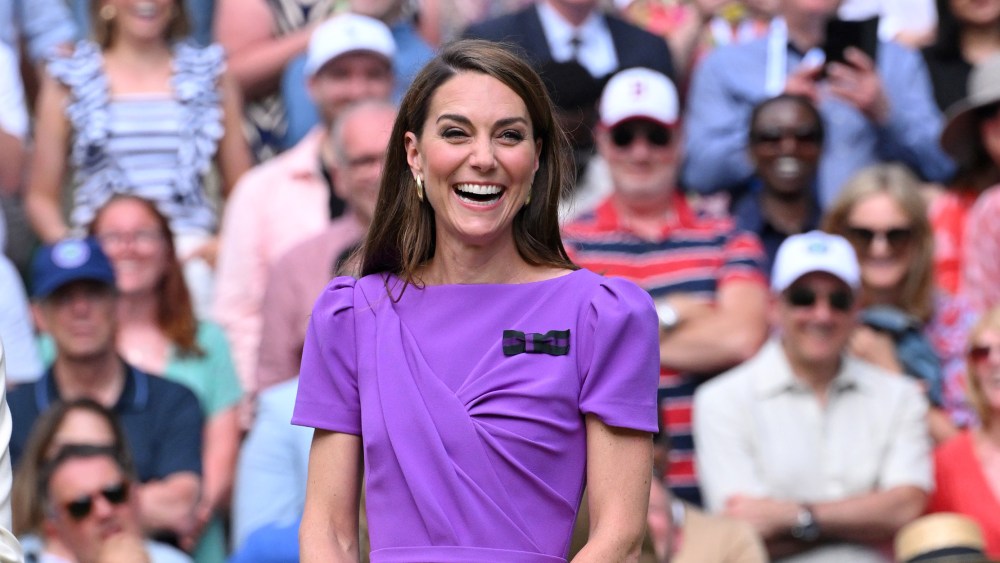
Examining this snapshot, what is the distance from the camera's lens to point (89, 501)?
673 cm

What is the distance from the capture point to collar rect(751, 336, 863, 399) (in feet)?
24.8

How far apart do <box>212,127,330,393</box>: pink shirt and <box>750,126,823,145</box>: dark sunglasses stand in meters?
2.00

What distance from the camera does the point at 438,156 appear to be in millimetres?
3764

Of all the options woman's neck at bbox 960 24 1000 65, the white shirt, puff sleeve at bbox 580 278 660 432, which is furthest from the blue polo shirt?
woman's neck at bbox 960 24 1000 65

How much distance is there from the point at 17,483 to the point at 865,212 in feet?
12.6

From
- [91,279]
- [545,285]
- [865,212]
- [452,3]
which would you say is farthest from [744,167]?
[545,285]

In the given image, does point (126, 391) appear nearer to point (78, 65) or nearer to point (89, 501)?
point (89, 501)

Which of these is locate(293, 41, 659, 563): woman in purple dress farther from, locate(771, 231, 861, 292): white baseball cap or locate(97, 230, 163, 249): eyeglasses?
locate(97, 230, 163, 249): eyeglasses

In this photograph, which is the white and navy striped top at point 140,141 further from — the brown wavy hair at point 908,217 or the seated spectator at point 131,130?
the brown wavy hair at point 908,217

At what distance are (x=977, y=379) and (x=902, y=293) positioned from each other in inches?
33.7

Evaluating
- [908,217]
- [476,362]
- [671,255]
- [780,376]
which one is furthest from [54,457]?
[908,217]

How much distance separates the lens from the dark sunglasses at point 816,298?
767 cm

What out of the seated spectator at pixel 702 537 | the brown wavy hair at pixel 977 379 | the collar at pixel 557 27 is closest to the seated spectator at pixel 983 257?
the brown wavy hair at pixel 977 379

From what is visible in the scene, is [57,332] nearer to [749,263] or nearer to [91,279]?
[91,279]
